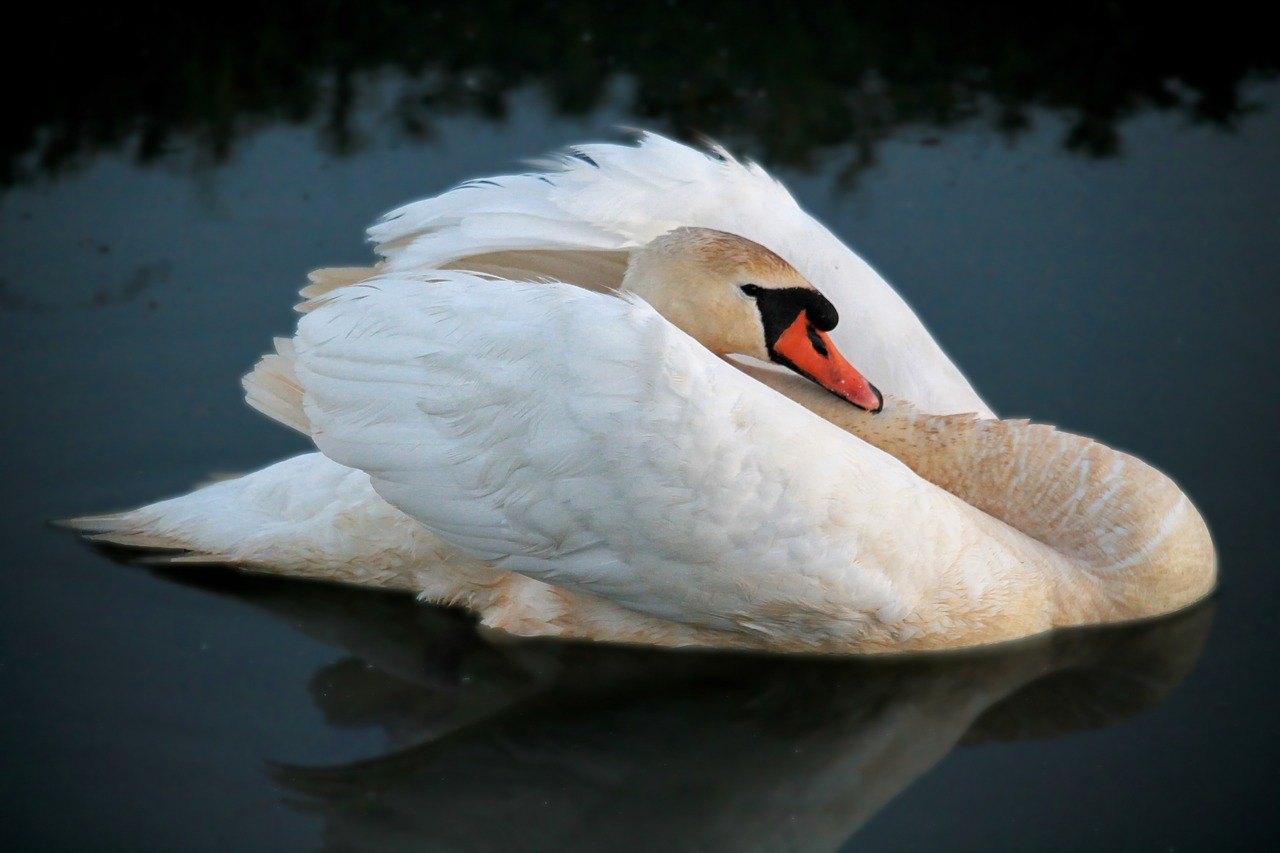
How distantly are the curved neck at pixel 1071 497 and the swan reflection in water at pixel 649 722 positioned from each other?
0.12 metres

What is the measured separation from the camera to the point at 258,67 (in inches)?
301

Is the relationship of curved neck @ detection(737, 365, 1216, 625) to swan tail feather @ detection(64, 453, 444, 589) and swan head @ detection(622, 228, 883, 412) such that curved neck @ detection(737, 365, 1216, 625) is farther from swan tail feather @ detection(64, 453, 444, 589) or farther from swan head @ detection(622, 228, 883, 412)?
swan tail feather @ detection(64, 453, 444, 589)

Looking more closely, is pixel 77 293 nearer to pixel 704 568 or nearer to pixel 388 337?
pixel 388 337

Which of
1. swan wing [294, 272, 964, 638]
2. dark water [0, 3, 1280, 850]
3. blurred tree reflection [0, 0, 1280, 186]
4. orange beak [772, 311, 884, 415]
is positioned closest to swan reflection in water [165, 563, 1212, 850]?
dark water [0, 3, 1280, 850]

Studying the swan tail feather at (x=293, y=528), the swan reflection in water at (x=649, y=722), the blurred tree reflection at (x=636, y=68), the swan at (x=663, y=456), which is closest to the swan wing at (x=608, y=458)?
the swan at (x=663, y=456)

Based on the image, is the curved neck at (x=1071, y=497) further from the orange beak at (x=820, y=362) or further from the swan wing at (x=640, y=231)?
the swan wing at (x=640, y=231)

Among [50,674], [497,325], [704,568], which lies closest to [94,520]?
[50,674]

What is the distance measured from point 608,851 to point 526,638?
2.98 ft

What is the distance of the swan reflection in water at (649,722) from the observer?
137 inches

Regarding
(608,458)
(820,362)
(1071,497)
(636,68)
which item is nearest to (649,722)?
(608,458)

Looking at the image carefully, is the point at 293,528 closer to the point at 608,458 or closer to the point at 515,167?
the point at 608,458

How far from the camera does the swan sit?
3.57m

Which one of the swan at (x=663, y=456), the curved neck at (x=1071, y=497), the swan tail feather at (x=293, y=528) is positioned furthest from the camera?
the swan tail feather at (x=293, y=528)

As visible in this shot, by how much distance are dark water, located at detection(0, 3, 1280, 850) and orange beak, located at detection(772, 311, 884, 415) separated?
713 mm
